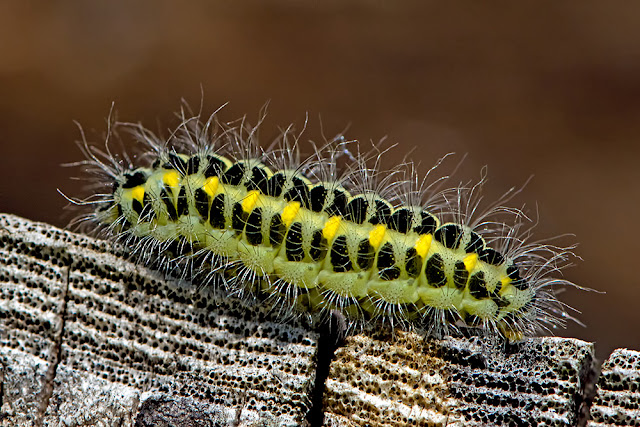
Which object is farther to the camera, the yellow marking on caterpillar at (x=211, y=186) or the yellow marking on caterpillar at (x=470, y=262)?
the yellow marking on caterpillar at (x=211, y=186)

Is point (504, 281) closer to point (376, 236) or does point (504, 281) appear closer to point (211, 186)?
point (376, 236)

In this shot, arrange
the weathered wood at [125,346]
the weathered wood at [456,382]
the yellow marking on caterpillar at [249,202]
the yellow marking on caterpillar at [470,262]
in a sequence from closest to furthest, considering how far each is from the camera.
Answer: the weathered wood at [456,382] < the weathered wood at [125,346] < the yellow marking on caterpillar at [470,262] < the yellow marking on caterpillar at [249,202]

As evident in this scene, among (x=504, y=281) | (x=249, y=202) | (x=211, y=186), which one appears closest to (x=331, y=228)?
(x=249, y=202)

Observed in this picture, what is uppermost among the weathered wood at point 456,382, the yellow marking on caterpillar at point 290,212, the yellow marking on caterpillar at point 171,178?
the yellow marking on caterpillar at point 171,178

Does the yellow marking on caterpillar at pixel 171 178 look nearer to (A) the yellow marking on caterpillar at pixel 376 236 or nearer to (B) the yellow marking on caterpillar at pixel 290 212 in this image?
(B) the yellow marking on caterpillar at pixel 290 212

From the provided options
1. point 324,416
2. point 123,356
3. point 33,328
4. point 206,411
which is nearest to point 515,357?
point 324,416

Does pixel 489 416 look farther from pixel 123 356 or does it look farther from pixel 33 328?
pixel 33 328

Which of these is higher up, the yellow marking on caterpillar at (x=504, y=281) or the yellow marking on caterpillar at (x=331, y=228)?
the yellow marking on caterpillar at (x=331, y=228)

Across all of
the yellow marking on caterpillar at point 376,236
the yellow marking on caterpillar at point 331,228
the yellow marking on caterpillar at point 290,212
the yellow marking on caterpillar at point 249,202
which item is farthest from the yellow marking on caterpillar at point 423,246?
the yellow marking on caterpillar at point 249,202

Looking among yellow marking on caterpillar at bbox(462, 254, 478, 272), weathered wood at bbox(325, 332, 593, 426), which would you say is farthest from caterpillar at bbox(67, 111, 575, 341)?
weathered wood at bbox(325, 332, 593, 426)
